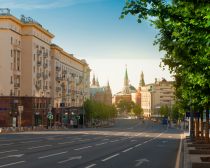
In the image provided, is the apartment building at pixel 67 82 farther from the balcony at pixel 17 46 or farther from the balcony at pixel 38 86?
the balcony at pixel 17 46

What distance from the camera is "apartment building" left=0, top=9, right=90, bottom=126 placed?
94625 millimetres

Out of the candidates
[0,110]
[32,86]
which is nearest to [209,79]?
[0,110]

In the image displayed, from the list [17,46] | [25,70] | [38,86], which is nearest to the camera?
[17,46]

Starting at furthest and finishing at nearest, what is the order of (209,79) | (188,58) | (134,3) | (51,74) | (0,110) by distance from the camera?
(51,74) → (0,110) → (188,58) → (209,79) → (134,3)

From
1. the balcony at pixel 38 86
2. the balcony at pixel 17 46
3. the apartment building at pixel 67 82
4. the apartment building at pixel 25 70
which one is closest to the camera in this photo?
the apartment building at pixel 25 70

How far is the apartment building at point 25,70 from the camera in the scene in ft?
310

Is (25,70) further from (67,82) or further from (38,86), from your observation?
(67,82)

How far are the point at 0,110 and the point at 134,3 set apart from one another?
82301 mm

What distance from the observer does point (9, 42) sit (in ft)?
312

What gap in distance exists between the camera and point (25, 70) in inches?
4050

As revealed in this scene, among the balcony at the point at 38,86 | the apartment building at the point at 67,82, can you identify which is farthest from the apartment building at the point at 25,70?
the apartment building at the point at 67,82

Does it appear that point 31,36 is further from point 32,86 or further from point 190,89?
point 190,89

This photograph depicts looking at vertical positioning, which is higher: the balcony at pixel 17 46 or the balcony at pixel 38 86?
the balcony at pixel 17 46

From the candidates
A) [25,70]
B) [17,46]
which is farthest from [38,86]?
[17,46]
